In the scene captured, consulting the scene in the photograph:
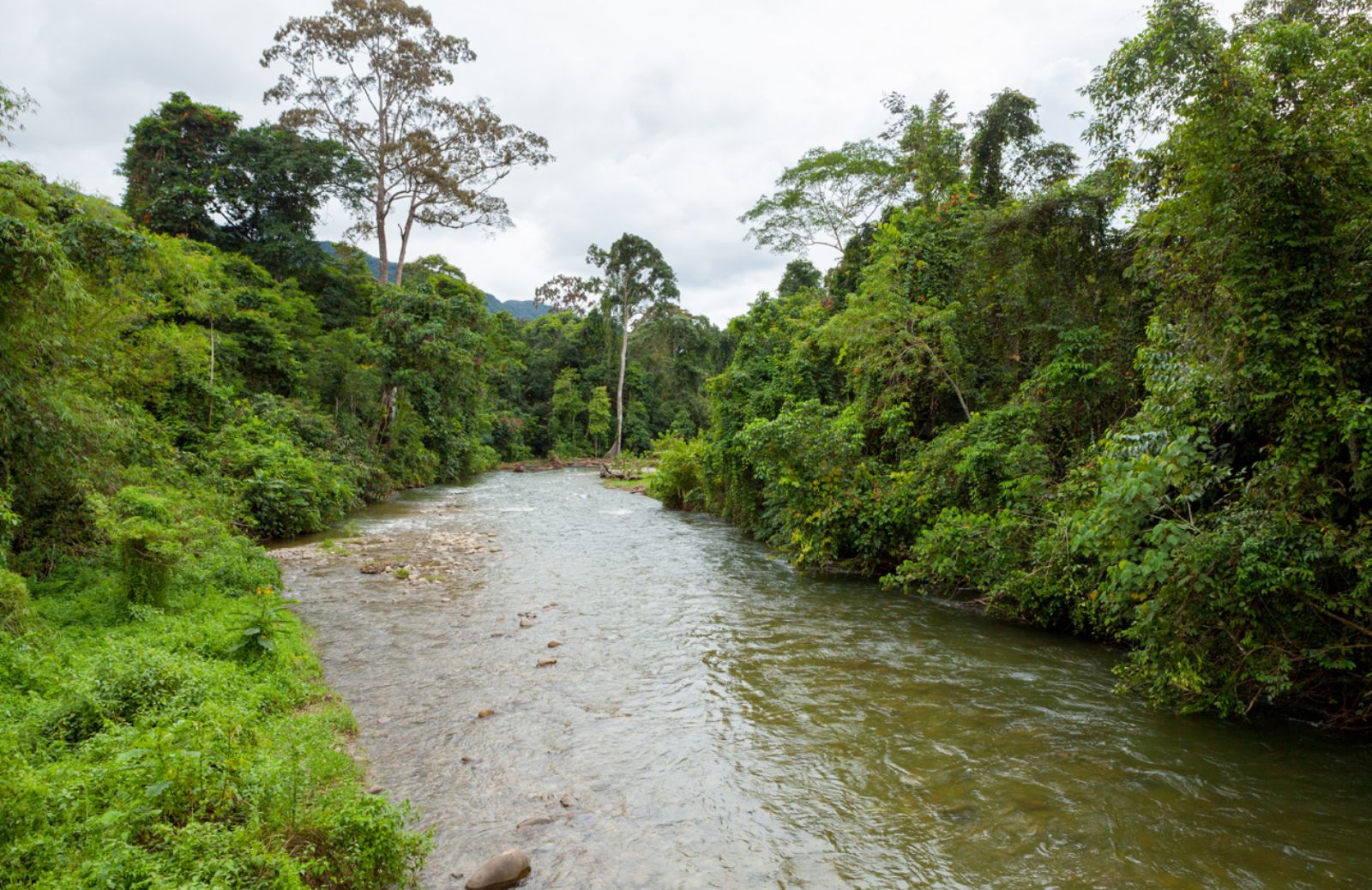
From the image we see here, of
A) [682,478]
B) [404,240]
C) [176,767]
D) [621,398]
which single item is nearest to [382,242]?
[404,240]

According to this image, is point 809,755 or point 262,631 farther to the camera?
point 262,631

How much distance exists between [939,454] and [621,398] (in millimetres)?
35693

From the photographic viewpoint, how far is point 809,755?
541cm

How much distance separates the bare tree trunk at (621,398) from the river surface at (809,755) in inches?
1395

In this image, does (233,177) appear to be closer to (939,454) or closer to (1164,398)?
(939,454)

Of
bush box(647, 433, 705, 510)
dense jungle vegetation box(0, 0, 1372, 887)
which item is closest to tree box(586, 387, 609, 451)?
bush box(647, 433, 705, 510)

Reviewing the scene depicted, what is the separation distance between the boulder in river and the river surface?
0.37ft

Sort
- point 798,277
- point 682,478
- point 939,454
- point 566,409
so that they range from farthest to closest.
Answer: point 566,409 < point 798,277 < point 682,478 < point 939,454

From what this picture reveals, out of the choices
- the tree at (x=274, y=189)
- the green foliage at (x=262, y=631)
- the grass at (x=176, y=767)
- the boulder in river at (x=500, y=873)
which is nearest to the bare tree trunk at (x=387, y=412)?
the tree at (x=274, y=189)

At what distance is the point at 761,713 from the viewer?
20.5ft

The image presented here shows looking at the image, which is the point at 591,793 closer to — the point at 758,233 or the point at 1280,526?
the point at 1280,526

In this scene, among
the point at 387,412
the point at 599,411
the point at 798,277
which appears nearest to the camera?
the point at 387,412

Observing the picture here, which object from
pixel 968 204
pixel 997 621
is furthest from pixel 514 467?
pixel 997 621

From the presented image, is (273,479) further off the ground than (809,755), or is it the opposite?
(273,479)
